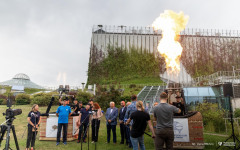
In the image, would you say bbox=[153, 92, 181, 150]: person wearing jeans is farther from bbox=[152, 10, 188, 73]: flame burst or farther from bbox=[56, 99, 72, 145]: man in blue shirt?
bbox=[152, 10, 188, 73]: flame burst

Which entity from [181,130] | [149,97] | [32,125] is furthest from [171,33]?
[149,97]

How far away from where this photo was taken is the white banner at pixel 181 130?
6391 millimetres

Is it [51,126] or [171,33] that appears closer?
[51,126]

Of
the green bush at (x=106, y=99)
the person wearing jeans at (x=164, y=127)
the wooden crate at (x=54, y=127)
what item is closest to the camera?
the person wearing jeans at (x=164, y=127)

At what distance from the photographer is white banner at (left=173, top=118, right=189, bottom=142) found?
6.39m

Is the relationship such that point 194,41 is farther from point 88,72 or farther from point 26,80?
point 26,80

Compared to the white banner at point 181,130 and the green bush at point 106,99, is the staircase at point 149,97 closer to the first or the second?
the green bush at point 106,99

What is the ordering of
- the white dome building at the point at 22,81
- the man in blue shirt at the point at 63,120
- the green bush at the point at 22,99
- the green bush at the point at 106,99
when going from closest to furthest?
1. the man in blue shirt at the point at 63,120
2. the green bush at the point at 106,99
3. the green bush at the point at 22,99
4. the white dome building at the point at 22,81

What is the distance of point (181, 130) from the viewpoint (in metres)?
6.43

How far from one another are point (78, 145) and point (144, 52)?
41571 mm

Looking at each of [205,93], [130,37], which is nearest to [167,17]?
[205,93]

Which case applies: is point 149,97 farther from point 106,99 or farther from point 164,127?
point 164,127

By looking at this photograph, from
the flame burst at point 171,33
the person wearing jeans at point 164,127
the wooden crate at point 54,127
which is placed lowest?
the wooden crate at point 54,127

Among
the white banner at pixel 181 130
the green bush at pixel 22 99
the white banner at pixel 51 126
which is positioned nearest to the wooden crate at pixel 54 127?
the white banner at pixel 51 126
